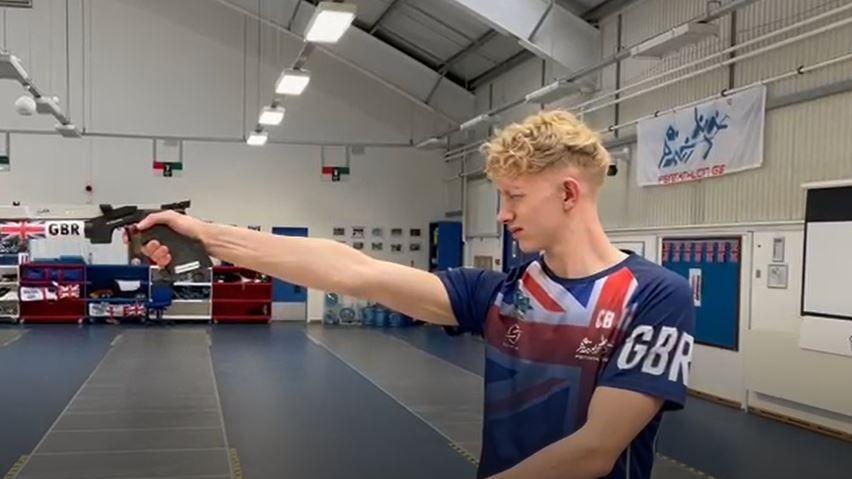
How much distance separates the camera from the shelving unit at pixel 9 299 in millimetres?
17812

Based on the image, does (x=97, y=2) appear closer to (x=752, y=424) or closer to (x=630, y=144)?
(x=630, y=144)

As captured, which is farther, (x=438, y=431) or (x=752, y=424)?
(x=752, y=424)

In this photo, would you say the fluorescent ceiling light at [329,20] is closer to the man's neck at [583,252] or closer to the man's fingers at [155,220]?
the man's fingers at [155,220]

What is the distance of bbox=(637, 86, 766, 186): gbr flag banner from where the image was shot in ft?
30.0

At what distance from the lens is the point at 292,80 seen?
11336 mm

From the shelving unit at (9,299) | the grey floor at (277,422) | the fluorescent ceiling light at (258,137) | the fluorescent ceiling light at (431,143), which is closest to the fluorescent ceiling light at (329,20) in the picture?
the grey floor at (277,422)

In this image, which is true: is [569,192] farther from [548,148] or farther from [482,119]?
[482,119]

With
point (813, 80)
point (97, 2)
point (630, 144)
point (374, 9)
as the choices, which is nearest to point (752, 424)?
point (813, 80)

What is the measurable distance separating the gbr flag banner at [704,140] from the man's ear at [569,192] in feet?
27.0

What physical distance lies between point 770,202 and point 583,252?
8.24m

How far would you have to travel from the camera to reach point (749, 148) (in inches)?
363

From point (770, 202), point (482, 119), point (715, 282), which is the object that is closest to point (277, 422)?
point (715, 282)

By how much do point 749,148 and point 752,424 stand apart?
3.11 meters

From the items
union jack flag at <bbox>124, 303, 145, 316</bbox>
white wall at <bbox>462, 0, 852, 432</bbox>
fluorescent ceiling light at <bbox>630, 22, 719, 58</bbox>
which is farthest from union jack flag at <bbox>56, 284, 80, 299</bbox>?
fluorescent ceiling light at <bbox>630, 22, 719, 58</bbox>
